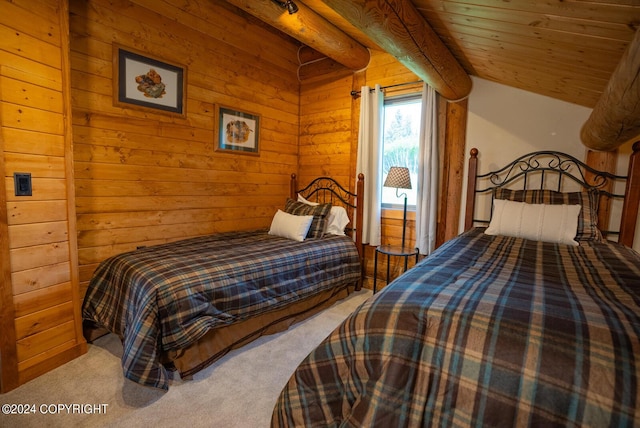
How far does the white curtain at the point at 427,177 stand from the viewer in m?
2.95

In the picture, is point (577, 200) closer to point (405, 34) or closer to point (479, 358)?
point (405, 34)

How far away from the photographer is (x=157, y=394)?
169cm

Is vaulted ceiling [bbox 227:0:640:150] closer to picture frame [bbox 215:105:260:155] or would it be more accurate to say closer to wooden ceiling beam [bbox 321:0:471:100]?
wooden ceiling beam [bbox 321:0:471:100]

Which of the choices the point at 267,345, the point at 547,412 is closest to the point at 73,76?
the point at 267,345

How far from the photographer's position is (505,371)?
82cm

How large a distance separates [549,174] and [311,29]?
238cm

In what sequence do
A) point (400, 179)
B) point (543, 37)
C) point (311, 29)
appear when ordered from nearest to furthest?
point (543, 37)
point (311, 29)
point (400, 179)

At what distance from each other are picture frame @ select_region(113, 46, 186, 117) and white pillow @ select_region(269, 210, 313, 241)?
1.31 m

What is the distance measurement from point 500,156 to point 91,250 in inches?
135

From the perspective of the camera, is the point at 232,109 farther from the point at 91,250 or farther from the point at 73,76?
the point at 91,250

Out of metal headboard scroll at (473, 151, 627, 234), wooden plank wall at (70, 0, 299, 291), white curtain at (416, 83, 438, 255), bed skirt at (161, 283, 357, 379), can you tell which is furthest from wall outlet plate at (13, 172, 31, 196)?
metal headboard scroll at (473, 151, 627, 234)

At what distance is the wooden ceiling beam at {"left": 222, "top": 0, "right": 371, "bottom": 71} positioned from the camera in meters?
2.50

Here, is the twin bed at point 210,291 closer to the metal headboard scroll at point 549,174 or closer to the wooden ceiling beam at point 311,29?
the metal headboard scroll at point 549,174

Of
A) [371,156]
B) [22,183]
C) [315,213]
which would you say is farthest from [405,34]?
[22,183]
